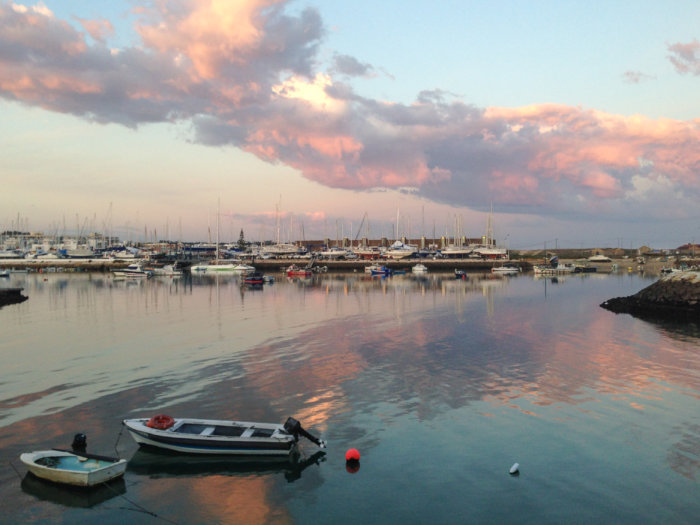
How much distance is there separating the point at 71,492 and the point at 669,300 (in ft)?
187

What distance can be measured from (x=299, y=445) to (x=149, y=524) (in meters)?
5.98

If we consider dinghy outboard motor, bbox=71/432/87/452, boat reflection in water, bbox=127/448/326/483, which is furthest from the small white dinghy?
boat reflection in water, bbox=127/448/326/483

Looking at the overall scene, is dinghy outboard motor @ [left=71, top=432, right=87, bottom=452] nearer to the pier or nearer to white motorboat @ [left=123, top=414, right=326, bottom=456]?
white motorboat @ [left=123, top=414, right=326, bottom=456]

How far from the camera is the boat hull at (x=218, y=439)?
16594 mm

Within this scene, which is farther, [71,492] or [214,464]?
[214,464]

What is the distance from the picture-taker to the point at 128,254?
174750mm

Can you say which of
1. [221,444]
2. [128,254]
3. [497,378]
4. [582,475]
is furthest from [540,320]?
[128,254]

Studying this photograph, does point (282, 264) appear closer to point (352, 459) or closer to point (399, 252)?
point (399, 252)

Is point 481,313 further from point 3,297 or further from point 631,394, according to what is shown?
point 3,297

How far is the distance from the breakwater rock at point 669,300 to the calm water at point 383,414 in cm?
807

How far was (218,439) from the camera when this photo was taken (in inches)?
656

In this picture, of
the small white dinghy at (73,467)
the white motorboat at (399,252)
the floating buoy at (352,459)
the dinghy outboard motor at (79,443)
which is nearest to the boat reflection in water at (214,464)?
the floating buoy at (352,459)

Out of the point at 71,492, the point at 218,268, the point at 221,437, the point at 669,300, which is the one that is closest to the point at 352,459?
the point at 221,437

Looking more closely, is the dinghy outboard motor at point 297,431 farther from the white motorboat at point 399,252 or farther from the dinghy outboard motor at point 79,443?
the white motorboat at point 399,252
